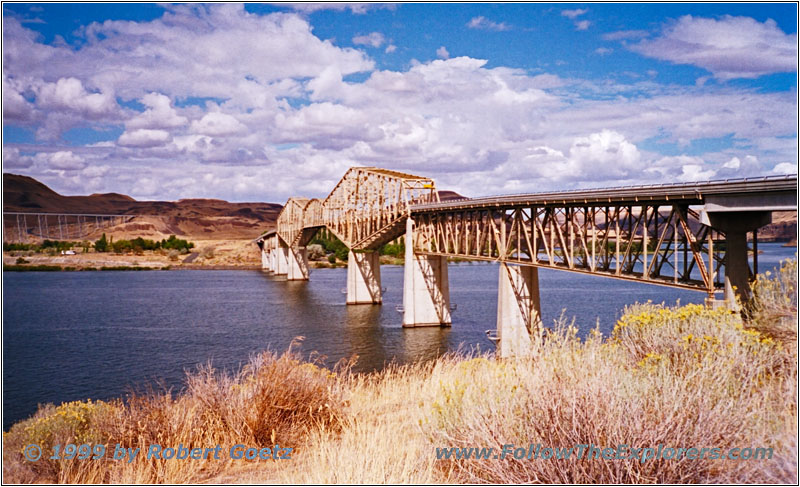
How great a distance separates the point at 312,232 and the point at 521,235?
78.5m

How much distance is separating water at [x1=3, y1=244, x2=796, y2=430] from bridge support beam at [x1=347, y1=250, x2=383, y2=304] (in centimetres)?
194

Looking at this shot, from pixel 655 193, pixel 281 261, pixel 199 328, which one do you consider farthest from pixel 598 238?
pixel 281 261

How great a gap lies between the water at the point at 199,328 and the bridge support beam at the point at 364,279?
76.4 inches

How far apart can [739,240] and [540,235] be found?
611 inches

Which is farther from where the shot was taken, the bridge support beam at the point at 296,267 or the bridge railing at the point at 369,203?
the bridge support beam at the point at 296,267

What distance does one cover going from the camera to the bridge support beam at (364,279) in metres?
73.4

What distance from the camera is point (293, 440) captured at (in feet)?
42.5

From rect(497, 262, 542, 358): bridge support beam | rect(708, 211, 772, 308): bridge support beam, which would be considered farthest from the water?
rect(708, 211, 772, 308): bridge support beam

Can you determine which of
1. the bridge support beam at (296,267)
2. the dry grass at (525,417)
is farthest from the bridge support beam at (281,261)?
the dry grass at (525,417)

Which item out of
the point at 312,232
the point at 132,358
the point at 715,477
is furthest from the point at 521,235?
the point at 312,232

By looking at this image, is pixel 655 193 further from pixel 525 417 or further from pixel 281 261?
pixel 281 261

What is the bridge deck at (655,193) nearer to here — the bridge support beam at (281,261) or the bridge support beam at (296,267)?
the bridge support beam at (296,267)

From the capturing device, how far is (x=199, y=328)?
174ft

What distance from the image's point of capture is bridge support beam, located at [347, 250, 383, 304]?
73375 millimetres
